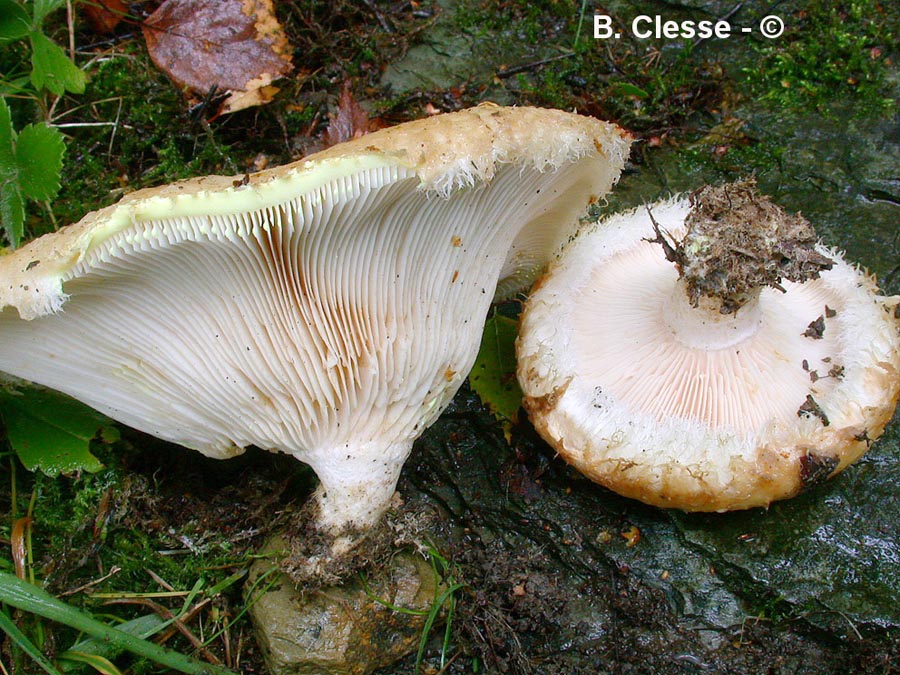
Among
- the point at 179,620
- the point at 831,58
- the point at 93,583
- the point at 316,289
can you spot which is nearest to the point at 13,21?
the point at 316,289

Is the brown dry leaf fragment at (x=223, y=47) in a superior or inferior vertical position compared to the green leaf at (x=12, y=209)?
superior

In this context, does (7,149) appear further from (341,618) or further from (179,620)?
(341,618)

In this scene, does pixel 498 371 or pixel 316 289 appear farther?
pixel 498 371

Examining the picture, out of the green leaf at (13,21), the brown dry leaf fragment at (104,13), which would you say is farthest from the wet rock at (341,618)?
the brown dry leaf fragment at (104,13)

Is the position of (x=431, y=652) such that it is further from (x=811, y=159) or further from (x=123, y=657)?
(x=811, y=159)

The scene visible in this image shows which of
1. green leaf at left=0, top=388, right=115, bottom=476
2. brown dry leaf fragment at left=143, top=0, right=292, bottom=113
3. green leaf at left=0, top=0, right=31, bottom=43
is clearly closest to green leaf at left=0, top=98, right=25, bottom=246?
green leaf at left=0, top=0, right=31, bottom=43

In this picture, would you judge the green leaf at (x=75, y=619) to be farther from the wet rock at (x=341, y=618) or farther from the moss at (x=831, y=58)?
the moss at (x=831, y=58)

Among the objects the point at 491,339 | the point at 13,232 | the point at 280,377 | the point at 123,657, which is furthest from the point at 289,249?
the point at 123,657
